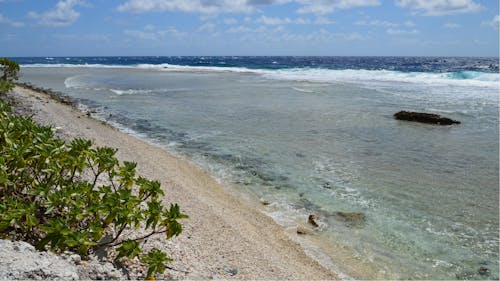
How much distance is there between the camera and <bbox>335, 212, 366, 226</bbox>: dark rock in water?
669 centimetres

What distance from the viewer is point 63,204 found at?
3.18m

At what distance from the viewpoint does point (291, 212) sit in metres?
7.05

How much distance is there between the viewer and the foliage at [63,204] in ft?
9.89

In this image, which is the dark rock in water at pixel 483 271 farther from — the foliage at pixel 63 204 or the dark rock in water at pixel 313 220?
→ the foliage at pixel 63 204

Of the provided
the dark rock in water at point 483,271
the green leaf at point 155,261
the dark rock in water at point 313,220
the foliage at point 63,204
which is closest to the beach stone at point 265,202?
the dark rock in water at point 313,220

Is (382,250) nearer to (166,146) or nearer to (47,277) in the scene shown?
(47,277)

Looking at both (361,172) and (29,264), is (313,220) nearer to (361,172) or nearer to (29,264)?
(361,172)

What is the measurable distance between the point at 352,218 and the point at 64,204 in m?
5.04

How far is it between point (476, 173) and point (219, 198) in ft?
21.4

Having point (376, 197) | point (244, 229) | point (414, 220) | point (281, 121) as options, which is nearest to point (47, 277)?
point (244, 229)

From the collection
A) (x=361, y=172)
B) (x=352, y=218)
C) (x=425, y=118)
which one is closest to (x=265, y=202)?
(x=352, y=218)

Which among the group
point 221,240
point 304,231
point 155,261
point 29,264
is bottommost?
point 304,231

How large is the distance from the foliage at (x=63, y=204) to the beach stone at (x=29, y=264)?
100mm

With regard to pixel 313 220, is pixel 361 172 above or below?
above
